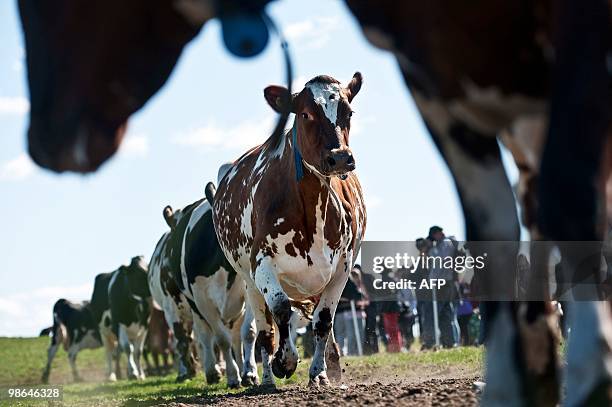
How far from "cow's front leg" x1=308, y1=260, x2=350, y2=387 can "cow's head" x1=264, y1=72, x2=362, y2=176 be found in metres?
1.17

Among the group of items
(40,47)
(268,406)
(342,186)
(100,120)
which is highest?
(342,186)

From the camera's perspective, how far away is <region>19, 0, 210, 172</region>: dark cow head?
3158 millimetres

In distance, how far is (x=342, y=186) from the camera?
10.5 metres

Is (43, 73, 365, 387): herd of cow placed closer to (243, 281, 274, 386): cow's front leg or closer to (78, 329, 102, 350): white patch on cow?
(243, 281, 274, 386): cow's front leg

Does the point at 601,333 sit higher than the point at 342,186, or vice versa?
the point at 342,186

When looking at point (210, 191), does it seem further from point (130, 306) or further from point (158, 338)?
point (158, 338)

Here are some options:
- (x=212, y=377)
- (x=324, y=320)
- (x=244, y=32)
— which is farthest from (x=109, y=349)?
(x=244, y=32)

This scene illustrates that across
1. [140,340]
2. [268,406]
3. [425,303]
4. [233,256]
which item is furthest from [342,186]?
[140,340]

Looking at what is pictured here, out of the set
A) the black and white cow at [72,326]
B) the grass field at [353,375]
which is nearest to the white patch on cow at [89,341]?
the black and white cow at [72,326]

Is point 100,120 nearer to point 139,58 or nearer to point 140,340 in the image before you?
point 139,58

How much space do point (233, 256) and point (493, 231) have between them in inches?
310

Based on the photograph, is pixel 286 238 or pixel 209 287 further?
pixel 209 287

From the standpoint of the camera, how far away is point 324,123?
9.43 meters

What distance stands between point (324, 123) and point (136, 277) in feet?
51.5
